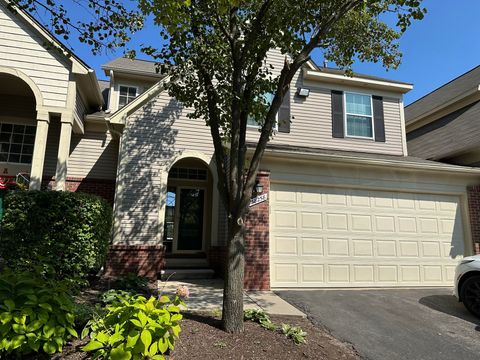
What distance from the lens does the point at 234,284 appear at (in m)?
4.71

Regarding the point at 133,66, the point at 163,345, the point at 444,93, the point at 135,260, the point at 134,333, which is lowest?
the point at 163,345

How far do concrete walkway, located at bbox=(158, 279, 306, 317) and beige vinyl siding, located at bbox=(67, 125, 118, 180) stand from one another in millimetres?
4251

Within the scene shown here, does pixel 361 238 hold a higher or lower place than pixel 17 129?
lower

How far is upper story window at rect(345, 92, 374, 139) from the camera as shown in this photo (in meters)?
11.5

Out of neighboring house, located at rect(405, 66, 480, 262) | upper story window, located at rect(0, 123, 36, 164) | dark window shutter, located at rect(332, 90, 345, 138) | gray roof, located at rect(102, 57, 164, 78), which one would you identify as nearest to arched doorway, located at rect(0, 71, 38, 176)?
upper story window, located at rect(0, 123, 36, 164)

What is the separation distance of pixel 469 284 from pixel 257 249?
14.1 feet

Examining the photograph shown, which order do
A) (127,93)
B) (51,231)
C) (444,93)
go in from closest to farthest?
(51,231), (127,93), (444,93)

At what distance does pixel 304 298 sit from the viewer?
23.4 feet

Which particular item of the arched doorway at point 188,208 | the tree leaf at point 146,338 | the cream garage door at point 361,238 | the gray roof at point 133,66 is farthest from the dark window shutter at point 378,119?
the tree leaf at point 146,338

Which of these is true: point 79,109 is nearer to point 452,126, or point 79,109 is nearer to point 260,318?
point 260,318

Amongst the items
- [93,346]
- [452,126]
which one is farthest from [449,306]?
[452,126]

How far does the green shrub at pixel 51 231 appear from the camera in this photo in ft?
19.7

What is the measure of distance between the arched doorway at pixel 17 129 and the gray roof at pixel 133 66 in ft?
9.28

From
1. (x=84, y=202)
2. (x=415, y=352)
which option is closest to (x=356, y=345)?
(x=415, y=352)
